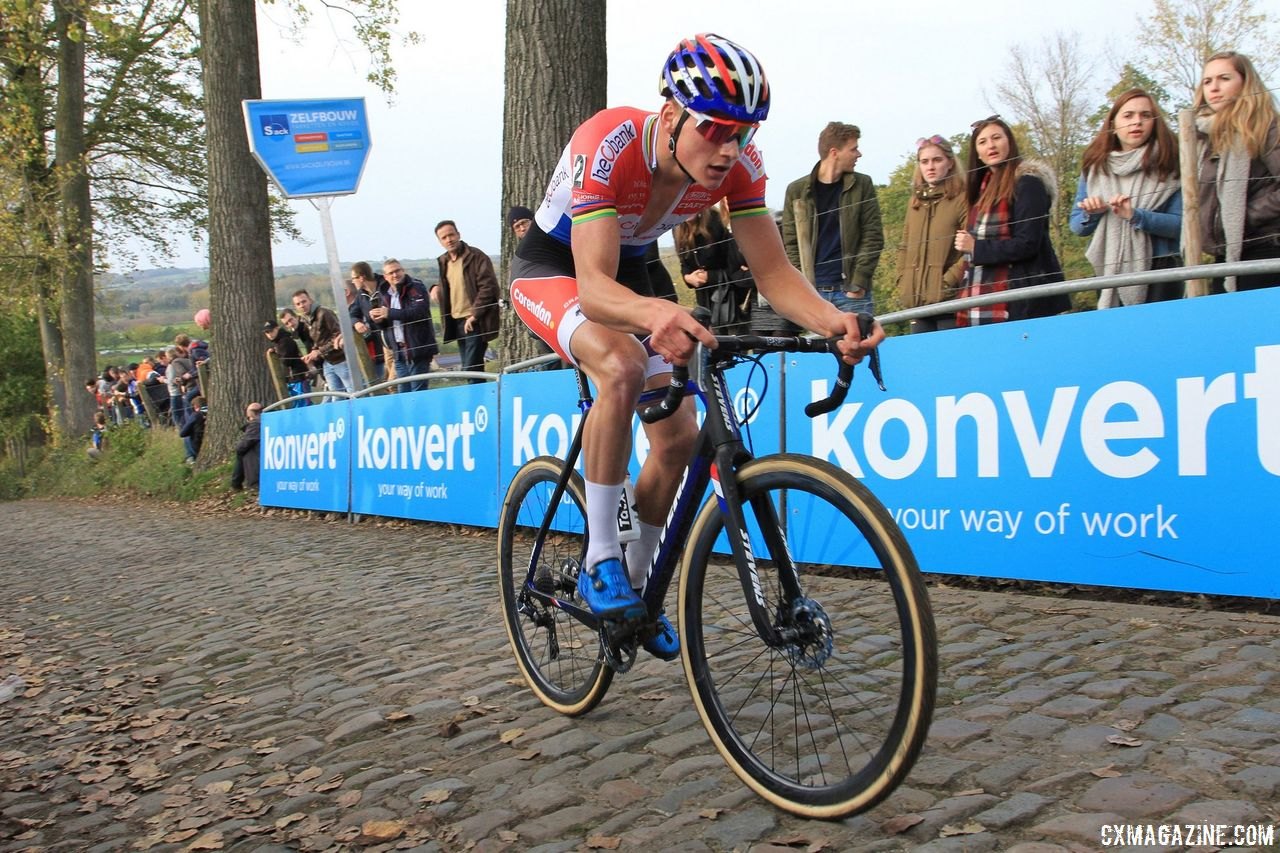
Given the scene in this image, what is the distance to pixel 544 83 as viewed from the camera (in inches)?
376

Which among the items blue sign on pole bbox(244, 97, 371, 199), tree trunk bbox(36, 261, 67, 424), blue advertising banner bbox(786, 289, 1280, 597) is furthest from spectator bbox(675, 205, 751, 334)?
tree trunk bbox(36, 261, 67, 424)

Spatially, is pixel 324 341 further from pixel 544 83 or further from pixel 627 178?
pixel 627 178

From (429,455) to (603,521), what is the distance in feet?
22.9

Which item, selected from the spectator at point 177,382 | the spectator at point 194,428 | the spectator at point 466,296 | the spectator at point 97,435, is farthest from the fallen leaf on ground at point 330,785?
the spectator at point 97,435

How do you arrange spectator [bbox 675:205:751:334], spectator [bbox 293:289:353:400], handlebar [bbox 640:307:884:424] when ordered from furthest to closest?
spectator [bbox 293:289:353:400] → spectator [bbox 675:205:751:334] → handlebar [bbox 640:307:884:424]

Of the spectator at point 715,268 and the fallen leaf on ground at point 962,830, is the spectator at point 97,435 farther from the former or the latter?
the fallen leaf on ground at point 962,830

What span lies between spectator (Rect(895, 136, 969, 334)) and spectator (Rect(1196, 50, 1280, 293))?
58.6 inches

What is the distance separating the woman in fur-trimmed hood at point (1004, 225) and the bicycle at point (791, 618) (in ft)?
10.9

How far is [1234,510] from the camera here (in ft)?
16.1

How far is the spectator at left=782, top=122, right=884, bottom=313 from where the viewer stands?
7.75 m

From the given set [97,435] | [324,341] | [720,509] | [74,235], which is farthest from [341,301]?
[97,435]

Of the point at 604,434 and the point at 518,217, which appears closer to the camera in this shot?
the point at 604,434

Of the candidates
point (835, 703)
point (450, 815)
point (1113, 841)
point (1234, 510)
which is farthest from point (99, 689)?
point (1234, 510)

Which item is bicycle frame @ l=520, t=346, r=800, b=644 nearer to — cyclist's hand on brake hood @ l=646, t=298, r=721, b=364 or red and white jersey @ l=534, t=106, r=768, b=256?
cyclist's hand on brake hood @ l=646, t=298, r=721, b=364
